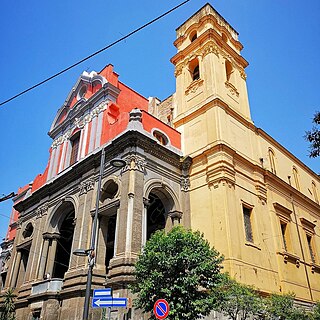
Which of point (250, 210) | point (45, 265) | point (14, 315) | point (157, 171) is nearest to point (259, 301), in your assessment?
point (250, 210)

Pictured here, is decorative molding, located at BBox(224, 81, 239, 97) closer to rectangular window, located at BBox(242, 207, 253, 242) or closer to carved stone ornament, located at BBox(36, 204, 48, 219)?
rectangular window, located at BBox(242, 207, 253, 242)

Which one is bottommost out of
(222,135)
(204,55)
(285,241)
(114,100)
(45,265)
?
(45,265)

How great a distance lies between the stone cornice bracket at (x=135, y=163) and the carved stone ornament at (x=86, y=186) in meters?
2.89

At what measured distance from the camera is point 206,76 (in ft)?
73.8

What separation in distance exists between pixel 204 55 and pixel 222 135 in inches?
277

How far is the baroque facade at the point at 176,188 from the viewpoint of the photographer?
1669 centimetres

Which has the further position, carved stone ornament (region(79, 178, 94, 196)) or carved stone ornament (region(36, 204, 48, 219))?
carved stone ornament (region(36, 204, 48, 219))

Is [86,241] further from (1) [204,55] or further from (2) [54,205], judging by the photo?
(1) [204,55]

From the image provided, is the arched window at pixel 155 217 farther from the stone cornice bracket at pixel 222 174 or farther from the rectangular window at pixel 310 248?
the rectangular window at pixel 310 248

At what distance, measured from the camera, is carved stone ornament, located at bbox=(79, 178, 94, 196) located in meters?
19.1

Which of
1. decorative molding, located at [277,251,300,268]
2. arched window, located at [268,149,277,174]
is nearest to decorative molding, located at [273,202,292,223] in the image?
decorative molding, located at [277,251,300,268]

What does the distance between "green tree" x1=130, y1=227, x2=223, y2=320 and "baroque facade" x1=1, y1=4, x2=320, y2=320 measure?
2.11 m

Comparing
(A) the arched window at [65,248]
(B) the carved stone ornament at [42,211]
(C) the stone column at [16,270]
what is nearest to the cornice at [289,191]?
(A) the arched window at [65,248]

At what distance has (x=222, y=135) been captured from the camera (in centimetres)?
→ 1973
